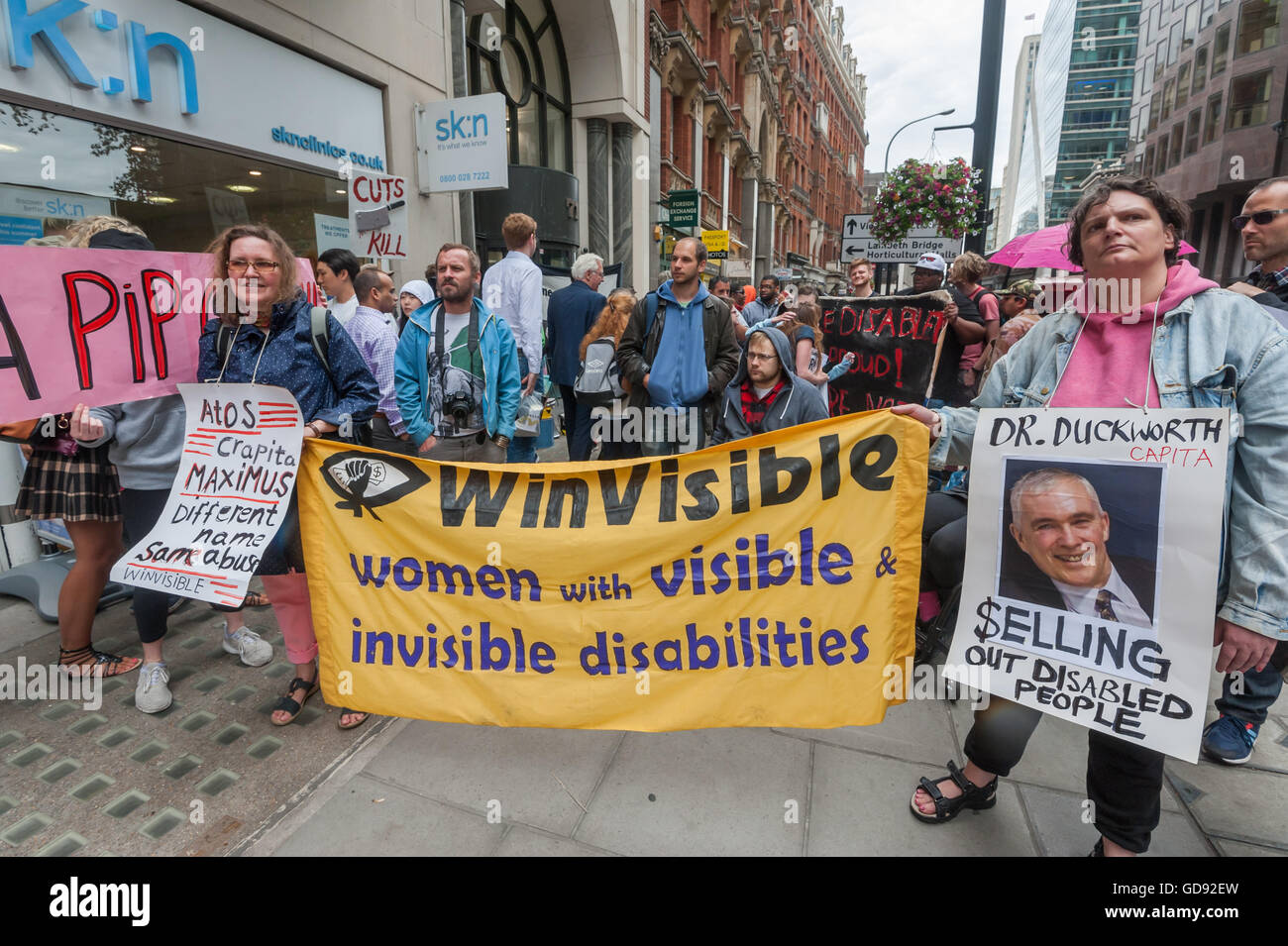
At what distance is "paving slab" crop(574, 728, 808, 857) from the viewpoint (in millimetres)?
2324

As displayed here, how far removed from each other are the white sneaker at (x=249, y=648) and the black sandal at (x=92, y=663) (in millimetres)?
424

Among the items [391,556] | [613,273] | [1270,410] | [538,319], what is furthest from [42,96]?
[1270,410]

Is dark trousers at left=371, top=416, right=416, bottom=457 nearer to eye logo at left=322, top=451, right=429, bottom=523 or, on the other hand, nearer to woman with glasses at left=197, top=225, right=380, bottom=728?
woman with glasses at left=197, top=225, right=380, bottom=728

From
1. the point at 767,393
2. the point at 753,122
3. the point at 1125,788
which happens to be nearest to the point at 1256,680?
the point at 1125,788

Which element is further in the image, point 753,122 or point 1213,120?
point 1213,120

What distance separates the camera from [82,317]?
261 cm

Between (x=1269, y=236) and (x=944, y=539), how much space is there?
1.90 m

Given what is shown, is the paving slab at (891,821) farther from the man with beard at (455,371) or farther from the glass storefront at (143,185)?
the glass storefront at (143,185)

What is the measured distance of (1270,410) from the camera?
1718 millimetres

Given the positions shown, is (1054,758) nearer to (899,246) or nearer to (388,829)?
(388,829)

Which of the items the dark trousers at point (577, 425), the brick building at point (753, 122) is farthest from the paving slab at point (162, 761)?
the brick building at point (753, 122)

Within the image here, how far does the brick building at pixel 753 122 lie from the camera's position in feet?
66.3

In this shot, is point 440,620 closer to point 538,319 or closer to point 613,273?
point 538,319
